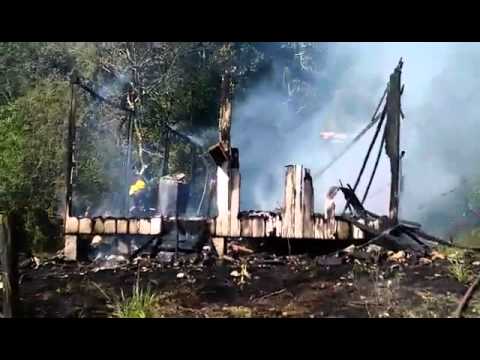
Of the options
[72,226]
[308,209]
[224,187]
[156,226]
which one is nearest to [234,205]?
[224,187]

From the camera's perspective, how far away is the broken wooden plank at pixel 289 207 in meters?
5.59

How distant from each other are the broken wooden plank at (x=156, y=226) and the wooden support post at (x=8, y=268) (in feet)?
6.78

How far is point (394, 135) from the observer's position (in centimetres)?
570

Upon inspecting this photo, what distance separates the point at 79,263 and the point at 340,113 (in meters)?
5.66

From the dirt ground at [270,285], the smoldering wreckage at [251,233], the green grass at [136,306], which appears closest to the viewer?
the green grass at [136,306]

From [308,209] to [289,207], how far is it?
22 centimetres

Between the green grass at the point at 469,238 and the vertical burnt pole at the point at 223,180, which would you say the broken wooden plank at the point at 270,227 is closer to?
the vertical burnt pole at the point at 223,180

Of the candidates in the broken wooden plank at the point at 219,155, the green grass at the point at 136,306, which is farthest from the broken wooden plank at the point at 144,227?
the green grass at the point at 136,306

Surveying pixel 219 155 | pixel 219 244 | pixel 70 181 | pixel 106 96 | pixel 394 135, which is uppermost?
pixel 106 96

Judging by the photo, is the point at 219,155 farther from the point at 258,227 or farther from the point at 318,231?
the point at 318,231

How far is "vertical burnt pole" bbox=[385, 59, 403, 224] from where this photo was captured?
5.56 meters

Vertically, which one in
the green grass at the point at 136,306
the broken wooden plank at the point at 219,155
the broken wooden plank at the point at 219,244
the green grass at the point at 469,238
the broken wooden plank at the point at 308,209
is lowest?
the green grass at the point at 136,306

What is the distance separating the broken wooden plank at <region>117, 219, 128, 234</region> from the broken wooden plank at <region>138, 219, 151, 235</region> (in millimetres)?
166
